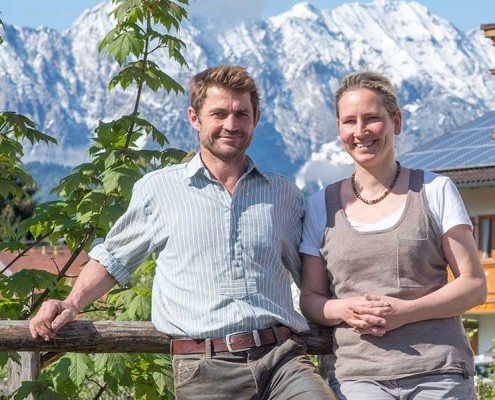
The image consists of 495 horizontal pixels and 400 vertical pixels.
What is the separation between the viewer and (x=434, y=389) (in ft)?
15.8

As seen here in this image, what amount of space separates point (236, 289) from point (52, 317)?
803 mm

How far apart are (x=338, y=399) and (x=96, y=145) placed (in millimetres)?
3428

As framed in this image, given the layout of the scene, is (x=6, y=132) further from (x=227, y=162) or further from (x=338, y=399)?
(x=338, y=399)

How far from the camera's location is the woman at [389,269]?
4848 mm

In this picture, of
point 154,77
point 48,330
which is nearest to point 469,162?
point 154,77

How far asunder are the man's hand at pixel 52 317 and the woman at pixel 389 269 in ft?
3.15

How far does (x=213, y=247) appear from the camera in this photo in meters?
5.03

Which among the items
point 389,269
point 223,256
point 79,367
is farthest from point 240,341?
point 79,367

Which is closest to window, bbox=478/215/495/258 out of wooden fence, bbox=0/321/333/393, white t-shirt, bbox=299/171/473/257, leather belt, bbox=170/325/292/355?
wooden fence, bbox=0/321/333/393

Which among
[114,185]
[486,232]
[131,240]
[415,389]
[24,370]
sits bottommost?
[415,389]

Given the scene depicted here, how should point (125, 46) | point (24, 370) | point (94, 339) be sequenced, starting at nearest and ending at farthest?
point (94, 339) < point (24, 370) < point (125, 46)

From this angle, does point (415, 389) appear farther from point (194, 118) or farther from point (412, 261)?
point (194, 118)

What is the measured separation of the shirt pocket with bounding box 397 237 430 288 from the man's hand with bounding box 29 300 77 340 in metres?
1.30

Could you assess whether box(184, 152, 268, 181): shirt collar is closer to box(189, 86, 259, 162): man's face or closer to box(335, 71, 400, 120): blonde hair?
box(189, 86, 259, 162): man's face
